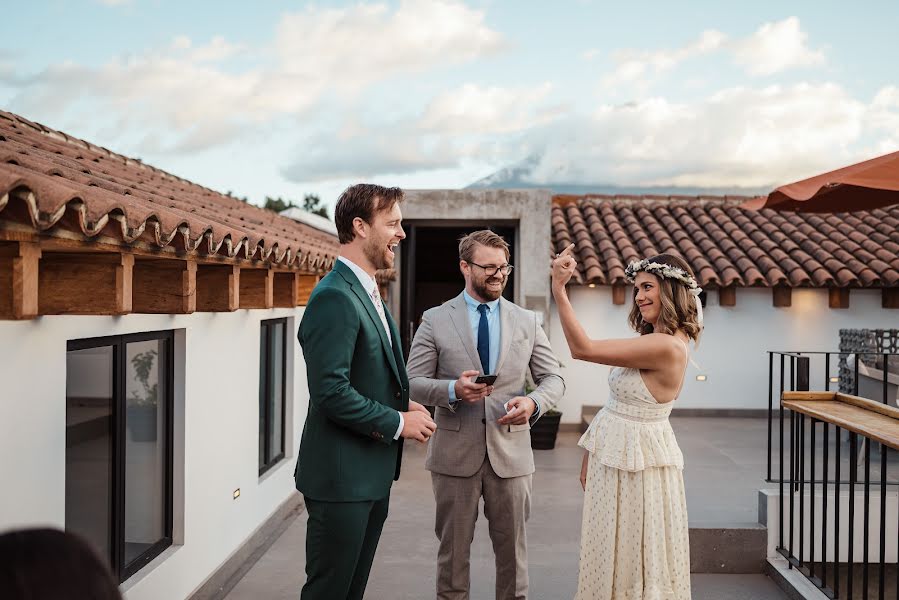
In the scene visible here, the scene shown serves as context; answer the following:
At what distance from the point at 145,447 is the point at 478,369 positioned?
1914 millimetres

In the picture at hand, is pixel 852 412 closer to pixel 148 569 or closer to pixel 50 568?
pixel 148 569

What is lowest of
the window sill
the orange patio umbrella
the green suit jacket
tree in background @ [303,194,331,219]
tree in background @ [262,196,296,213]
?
the window sill

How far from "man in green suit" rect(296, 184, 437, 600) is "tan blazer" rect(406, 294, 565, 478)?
73 cm

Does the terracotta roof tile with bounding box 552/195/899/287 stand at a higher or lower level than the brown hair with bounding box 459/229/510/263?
higher

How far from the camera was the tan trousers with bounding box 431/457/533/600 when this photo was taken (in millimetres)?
3189

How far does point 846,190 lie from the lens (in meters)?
4.46

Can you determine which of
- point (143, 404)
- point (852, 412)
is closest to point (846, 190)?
point (852, 412)

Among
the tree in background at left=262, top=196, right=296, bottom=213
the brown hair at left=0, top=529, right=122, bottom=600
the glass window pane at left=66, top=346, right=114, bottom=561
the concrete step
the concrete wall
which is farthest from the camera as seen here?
the tree in background at left=262, top=196, right=296, bottom=213

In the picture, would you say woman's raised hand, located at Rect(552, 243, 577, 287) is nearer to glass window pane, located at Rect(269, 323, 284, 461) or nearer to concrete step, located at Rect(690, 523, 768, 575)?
concrete step, located at Rect(690, 523, 768, 575)

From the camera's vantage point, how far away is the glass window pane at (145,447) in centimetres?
359

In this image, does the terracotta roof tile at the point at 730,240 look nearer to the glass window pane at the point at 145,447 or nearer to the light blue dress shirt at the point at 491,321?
the light blue dress shirt at the point at 491,321

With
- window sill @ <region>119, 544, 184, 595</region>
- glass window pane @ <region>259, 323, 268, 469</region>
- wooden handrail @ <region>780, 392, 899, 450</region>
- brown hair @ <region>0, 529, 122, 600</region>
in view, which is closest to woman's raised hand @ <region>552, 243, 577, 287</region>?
wooden handrail @ <region>780, 392, 899, 450</region>

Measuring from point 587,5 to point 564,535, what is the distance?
9.34m

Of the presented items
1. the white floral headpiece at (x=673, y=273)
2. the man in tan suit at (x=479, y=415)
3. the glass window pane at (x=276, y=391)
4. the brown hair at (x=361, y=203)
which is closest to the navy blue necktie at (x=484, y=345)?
the man in tan suit at (x=479, y=415)
